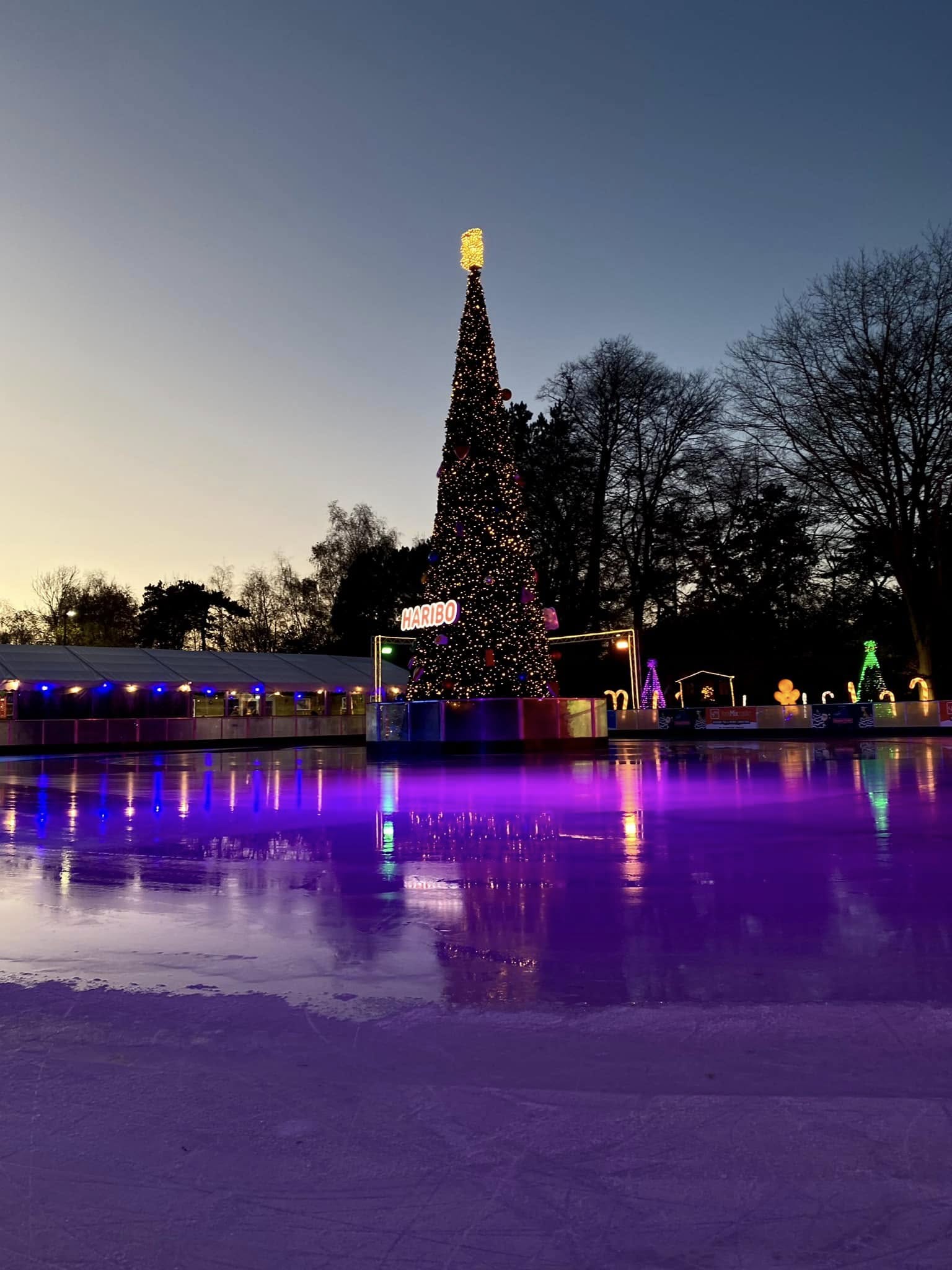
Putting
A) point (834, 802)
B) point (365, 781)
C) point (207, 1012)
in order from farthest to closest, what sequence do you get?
point (365, 781) → point (834, 802) → point (207, 1012)

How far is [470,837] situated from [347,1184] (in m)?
6.80

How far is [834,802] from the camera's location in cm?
1174

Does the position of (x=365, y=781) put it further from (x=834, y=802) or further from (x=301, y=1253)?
(x=301, y=1253)

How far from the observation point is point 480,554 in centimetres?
2664

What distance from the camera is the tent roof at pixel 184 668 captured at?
35562mm

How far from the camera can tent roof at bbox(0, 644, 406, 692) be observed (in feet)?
117

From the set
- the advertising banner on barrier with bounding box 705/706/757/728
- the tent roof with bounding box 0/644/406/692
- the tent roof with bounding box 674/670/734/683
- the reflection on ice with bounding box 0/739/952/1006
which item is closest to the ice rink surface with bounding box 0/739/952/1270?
the reflection on ice with bounding box 0/739/952/1006

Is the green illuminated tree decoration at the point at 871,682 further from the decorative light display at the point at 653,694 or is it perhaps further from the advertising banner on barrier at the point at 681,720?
the decorative light display at the point at 653,694

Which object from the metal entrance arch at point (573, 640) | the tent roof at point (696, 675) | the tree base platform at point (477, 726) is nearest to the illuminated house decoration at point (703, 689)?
the tent roof at point (696, 675)

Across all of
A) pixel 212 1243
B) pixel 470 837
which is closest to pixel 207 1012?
pixel 212 1243

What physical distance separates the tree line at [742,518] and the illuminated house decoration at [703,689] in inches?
36.0

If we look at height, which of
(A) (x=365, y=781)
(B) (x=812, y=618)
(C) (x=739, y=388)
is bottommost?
(A) (x=365, y=781)

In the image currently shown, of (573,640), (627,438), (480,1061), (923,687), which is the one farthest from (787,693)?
(480,1061)

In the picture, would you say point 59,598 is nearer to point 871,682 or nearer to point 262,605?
point 262,605
